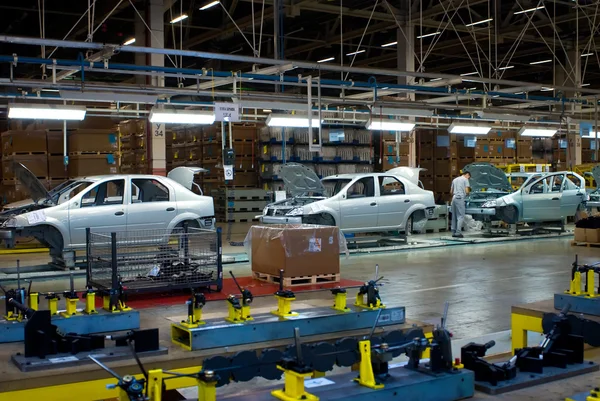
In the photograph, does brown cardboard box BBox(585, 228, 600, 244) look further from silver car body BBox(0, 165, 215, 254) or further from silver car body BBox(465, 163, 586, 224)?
silver car body BBox(0, 165, 215, 254)

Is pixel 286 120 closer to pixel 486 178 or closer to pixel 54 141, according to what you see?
pixel 54 141

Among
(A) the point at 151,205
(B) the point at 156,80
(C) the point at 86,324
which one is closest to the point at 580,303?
(C) the point at 86,324

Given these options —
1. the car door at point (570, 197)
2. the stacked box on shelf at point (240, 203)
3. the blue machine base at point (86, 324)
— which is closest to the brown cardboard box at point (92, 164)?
the stacked box on shelf at point (240, 203)

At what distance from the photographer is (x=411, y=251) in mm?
15312

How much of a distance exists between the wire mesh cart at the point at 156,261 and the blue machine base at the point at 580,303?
409 cm

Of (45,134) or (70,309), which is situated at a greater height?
(45,134)

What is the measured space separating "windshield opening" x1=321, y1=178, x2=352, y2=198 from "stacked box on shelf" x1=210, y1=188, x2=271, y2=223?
5.30 m

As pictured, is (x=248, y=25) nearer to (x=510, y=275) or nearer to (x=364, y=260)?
(x=364, y=260)

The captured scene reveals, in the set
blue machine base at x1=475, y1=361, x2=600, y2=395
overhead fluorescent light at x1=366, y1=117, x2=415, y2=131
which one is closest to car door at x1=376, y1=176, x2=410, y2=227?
overhead fluorescent light at x1=366, y1=117, x2=415, y2=131

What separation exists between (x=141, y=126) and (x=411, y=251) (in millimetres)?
9569

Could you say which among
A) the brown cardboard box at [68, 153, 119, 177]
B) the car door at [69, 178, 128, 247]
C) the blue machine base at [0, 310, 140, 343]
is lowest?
the blue machine base at [0, 310, 140, 343]

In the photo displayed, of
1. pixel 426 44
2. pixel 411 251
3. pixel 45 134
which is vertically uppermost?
pixel 426 44

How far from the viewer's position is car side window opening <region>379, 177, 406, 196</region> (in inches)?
612

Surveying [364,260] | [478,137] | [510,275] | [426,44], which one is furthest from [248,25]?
[510,275]
